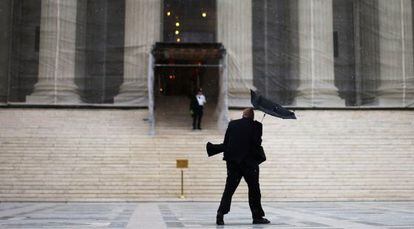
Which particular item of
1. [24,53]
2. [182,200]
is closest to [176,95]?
[24,53]

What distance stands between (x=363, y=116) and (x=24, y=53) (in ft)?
56.0

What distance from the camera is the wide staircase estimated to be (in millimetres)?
18797

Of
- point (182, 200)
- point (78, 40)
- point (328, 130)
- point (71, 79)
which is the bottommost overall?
point (182, 200)

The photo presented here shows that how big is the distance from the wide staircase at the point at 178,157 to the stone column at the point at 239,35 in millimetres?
4315

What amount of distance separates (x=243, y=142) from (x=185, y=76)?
25.6 m

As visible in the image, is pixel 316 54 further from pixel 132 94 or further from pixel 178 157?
pixel 178 157

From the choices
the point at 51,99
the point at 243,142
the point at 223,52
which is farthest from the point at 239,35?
the point at 243,142

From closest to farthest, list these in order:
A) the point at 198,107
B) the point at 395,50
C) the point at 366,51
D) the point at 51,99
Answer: the point at 198,107, the point at 51,99, the point at 395,50, the point at 366,51

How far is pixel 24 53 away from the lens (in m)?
32.5

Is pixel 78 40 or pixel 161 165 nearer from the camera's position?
pixel 161 165

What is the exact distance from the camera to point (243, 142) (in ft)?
31.4

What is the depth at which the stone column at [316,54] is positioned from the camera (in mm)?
30078

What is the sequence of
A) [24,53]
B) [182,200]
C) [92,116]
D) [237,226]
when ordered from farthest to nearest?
[24,53] < [92,116] < [182,200] < [237,226]

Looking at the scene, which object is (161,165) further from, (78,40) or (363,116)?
(78,40)
